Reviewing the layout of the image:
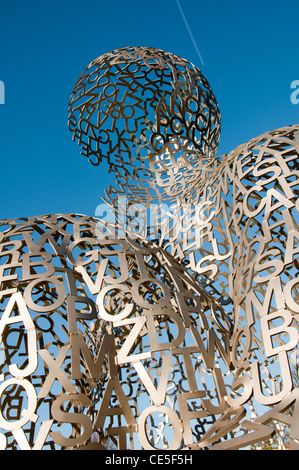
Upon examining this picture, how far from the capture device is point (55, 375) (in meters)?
2.37

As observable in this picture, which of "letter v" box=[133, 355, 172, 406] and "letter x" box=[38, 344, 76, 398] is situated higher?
"letter x" box=[38, 344, 76, 398]

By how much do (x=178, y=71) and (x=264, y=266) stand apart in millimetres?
2972

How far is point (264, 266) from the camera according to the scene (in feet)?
9.82

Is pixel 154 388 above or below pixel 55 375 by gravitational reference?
below

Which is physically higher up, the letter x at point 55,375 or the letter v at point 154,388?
the letter x at point 55,375

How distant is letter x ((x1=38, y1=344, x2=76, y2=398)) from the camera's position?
234 centimetres

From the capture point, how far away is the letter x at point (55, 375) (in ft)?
7.66

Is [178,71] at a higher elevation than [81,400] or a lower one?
higher

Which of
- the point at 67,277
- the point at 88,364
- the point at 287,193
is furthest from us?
the point at 287,193

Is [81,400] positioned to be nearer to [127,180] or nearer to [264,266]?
[264,266]

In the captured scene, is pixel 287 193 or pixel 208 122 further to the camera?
pixel 208 122
